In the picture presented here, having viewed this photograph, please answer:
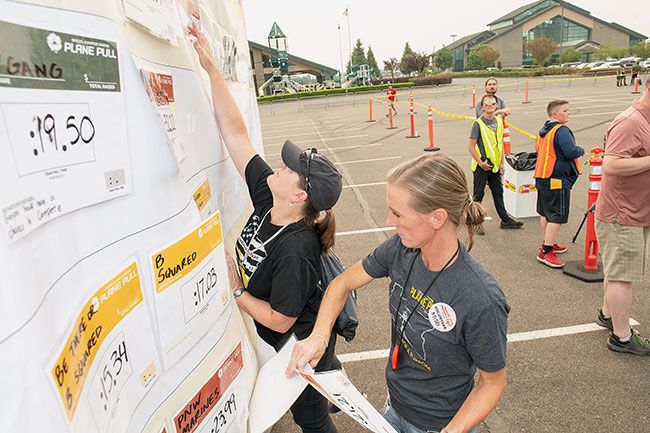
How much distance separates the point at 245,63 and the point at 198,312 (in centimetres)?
189

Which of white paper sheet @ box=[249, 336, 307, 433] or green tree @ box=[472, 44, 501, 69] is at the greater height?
green tree @ box=[472, 44, 501, 69]

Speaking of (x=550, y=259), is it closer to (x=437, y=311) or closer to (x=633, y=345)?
(x=633, y=345)

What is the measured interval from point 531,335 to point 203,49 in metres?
3.48

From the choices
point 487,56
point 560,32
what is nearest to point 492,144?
point 487,56

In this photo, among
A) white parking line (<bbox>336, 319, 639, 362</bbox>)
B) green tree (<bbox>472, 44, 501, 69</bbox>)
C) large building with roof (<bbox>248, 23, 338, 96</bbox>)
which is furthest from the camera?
green tree (<bbox>472, 44, 501, 69</bbox>)

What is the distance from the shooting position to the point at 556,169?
495 centimetres

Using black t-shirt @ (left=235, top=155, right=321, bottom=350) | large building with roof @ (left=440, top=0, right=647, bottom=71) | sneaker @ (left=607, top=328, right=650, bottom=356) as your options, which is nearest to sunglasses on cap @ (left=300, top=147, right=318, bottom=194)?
black t-shirt @ (left=235, top=155, right=321, bottom=350)

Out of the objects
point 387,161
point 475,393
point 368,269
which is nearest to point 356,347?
point 368,269

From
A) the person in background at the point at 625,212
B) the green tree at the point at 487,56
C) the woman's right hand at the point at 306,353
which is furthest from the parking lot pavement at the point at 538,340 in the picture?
the green tree at the point at 487,56

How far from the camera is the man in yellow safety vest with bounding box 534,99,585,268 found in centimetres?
486

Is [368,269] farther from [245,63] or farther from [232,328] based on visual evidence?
[245,63]

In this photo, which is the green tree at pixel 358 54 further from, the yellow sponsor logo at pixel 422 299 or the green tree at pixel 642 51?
the yellow sponsor logo at pixel 422 299

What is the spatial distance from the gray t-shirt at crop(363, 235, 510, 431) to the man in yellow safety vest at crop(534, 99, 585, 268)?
12.2 ft

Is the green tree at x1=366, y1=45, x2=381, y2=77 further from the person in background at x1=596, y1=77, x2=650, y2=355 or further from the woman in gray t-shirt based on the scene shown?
the woman in gray t-shirt
